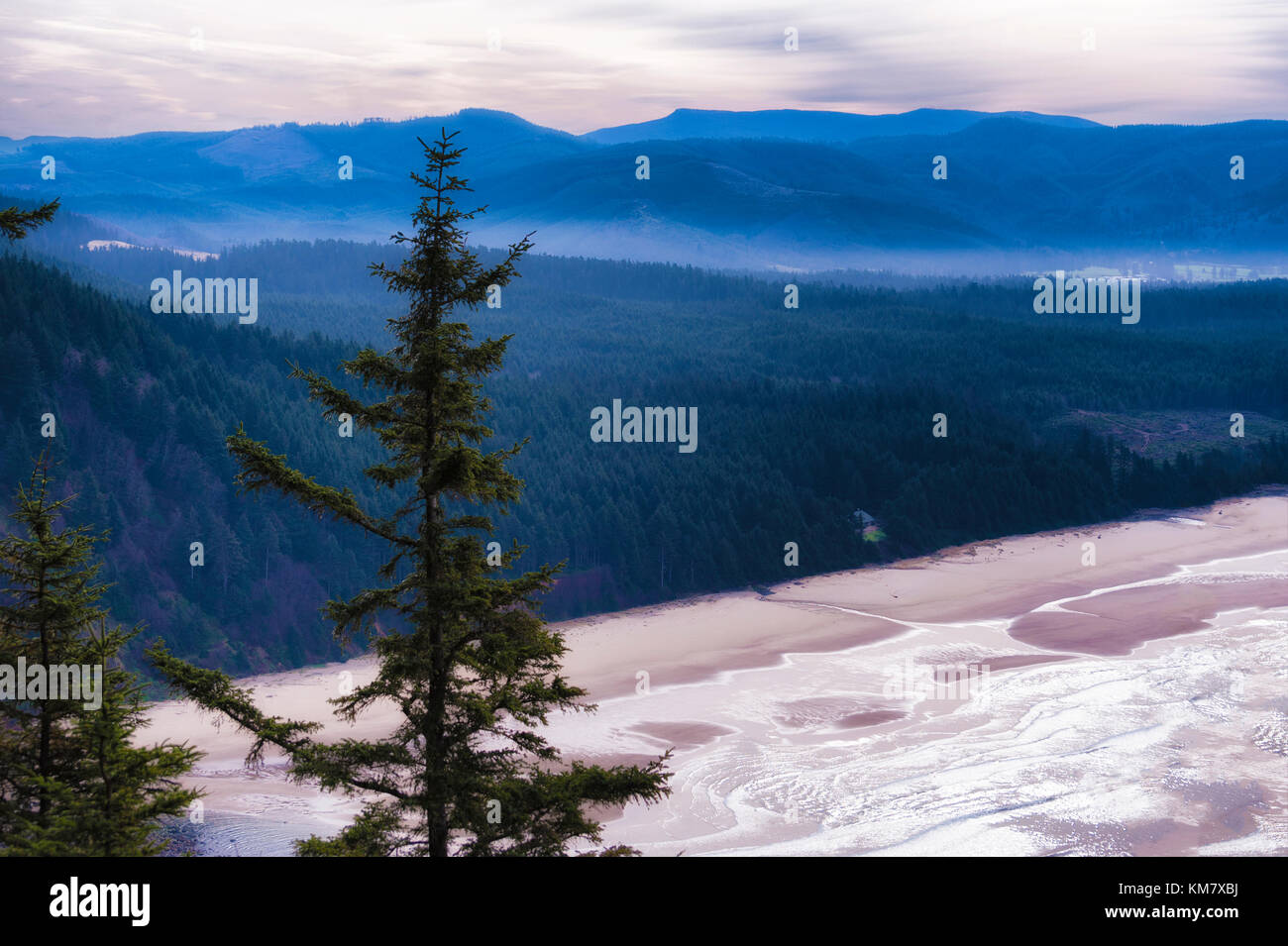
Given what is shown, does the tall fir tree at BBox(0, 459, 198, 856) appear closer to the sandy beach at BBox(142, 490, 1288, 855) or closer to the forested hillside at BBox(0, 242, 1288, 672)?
the sandy beach at BBox(142, 490, 1288, 855)

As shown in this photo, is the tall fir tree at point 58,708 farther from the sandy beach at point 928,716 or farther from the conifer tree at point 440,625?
the sandy beach at point 928,716

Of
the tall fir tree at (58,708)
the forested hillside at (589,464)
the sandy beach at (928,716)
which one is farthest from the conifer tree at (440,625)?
the forested hillside at (589,464)

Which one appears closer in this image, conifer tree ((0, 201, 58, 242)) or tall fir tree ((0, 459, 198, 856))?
tall fir tree ((0, 459, 198, 856))

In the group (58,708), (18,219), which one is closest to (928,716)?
(58,708)

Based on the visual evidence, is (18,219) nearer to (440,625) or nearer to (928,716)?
(440,625)

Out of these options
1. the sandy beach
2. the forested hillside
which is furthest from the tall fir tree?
the forested hillside

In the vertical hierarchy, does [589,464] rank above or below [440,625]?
above

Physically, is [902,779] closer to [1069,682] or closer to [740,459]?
[1069,682]
